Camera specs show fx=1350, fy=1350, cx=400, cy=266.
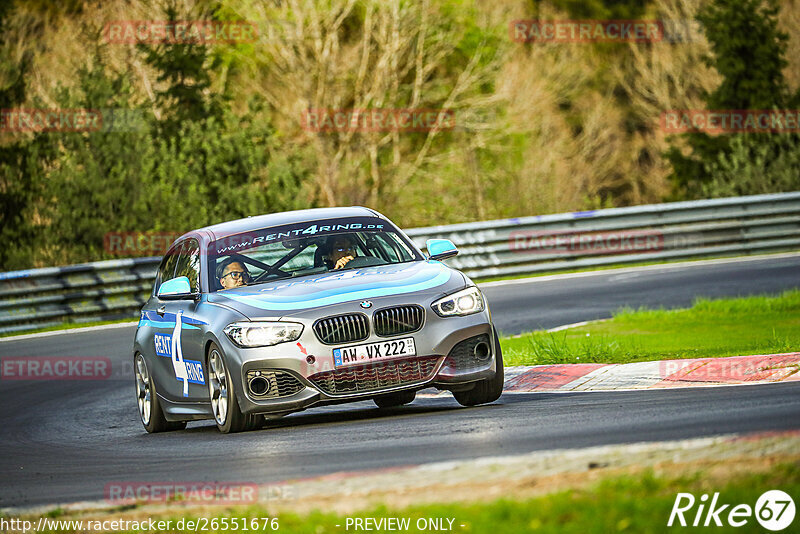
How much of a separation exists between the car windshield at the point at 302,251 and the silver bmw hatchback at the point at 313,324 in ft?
0.04

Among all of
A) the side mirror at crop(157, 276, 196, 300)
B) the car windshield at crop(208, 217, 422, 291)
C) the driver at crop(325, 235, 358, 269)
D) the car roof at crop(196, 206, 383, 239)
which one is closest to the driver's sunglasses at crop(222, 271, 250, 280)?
the car windshield at crop(208, 217, 422, 291)

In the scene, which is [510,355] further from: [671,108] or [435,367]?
[671,108]

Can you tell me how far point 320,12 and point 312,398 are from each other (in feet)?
109

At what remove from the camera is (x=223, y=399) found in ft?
32.2

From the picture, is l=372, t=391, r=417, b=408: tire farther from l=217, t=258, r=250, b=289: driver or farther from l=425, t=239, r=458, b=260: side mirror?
l=217, t=258, r=250, b=289: driver

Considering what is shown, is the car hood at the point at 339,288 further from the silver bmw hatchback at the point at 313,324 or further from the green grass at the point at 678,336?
the green grass at the point at 678,336

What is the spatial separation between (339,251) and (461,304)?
54.5 inches

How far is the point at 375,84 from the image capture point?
4303 cm

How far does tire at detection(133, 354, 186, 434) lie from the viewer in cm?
1119

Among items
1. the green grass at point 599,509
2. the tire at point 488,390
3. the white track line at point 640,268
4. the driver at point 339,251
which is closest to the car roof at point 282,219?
the driver at point 339,251

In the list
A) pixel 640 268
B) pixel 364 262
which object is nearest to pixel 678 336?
pixel 364 262

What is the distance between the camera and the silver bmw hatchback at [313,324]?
9.30m

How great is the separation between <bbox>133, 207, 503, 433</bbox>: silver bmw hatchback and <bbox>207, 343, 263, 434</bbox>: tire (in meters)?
0.01

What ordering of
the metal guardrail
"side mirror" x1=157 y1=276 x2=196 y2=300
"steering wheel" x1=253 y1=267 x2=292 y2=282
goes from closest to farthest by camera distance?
1. "side mirror" x1=157 y1=276 x2=196 y2=300
2. "steering wheel" x1=253 y1=267 x2=292 y2=282
3. the metal guardrail
